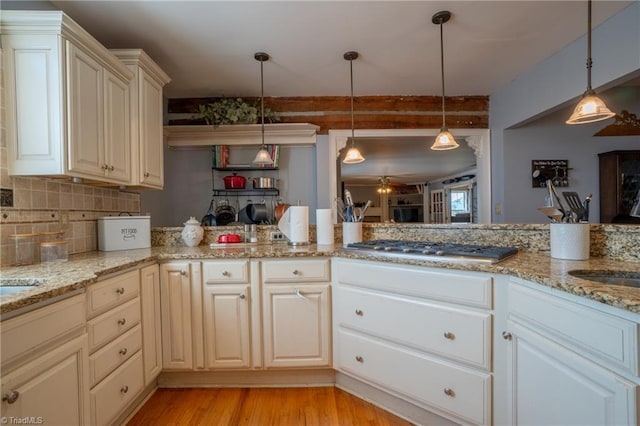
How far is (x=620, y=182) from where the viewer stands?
3.17 meters

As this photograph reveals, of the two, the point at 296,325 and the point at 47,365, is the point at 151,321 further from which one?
the point at 296,325

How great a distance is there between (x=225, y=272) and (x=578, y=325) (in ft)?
5.38

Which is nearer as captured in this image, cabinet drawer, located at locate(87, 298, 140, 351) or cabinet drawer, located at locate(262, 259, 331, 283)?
cabinet drawer, located at locate(87, 298, 140, 351)

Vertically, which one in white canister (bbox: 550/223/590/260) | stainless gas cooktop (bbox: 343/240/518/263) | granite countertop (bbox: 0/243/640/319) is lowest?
granite countertop (bbox: 0/243/640/319)

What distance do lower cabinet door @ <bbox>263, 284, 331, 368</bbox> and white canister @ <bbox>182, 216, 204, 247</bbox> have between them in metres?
0.80

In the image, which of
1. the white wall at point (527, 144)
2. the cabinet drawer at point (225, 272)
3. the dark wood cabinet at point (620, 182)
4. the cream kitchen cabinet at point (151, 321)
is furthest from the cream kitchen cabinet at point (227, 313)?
the dark wood cabinet at point (620, 182)

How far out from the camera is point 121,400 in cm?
147

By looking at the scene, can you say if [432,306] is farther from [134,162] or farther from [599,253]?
[134,162]

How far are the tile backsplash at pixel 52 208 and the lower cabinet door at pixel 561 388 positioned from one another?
2.37m

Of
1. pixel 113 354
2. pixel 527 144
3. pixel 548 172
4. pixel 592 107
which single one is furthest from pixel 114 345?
pixel 548 172

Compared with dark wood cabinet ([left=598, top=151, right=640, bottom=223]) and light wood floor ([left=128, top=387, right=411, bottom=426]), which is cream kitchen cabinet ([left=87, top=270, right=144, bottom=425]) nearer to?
light wood floor ([left=128, top=387, right=411, bottom=426])

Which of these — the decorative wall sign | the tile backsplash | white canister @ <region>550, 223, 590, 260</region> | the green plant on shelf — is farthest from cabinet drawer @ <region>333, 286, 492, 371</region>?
the decorative wall sign

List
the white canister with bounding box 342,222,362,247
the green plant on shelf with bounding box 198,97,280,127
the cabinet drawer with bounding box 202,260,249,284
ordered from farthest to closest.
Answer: the green plant on shelf with bounding box 198,97,280,127, the white canister with bounding box 342,222,362,247, the cabinet drawer with bounding box 202,260,249,284

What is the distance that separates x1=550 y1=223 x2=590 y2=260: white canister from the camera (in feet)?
4.59
